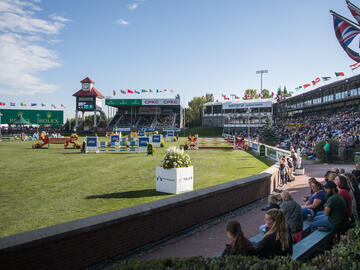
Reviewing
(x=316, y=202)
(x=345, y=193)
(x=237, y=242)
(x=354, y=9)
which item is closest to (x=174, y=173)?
(x=316, y=202)

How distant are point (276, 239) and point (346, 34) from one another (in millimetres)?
12750

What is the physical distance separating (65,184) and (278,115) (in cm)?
6035

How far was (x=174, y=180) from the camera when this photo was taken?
9773 millimetres

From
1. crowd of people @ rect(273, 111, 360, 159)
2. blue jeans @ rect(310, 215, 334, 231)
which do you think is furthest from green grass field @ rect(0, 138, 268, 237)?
crowd of people @ rect(273, 111, 360, 159)

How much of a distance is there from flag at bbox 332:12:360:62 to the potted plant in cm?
943

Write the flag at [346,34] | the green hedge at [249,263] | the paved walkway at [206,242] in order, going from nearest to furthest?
the green hedge at [249,263] → the paved walkway at [206,242] → the flag at [346,34]

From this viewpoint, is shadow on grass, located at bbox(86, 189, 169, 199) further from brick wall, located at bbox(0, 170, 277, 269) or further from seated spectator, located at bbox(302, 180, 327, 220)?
seated spectator, located at bbox(302, 180, 327, 220)

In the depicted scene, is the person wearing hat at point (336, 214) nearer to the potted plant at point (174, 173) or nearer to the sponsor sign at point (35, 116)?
the potted plant at point (174, 173)

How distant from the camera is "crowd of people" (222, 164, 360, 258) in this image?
12.0 feet

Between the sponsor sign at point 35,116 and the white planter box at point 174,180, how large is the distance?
6812 cm

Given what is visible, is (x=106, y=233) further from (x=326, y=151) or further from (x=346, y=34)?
(x=326, y=151)

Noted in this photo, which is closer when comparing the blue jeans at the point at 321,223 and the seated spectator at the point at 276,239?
the seated spectator at the point at 276,239

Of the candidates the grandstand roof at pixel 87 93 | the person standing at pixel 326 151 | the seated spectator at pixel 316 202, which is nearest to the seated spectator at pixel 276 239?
the seated spectator at pixel 316 202

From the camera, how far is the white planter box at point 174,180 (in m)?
9.78
